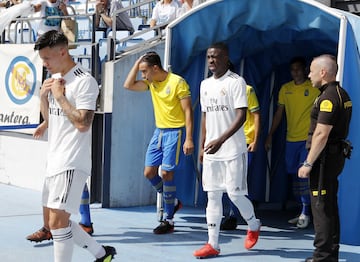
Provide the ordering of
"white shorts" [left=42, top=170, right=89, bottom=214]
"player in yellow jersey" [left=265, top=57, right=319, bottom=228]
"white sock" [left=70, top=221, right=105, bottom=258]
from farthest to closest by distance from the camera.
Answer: "player in yellow jersey" [left=265, top=57, right=319, bottom=228] → "white sock" [left=70, top=221, right=105, bottom=258] → "white shorts" [left=42, top=170, right=89, bottom=214]

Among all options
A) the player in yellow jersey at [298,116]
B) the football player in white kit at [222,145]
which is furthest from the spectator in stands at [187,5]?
the football player in white kit at [222,145]

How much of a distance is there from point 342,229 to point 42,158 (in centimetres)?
448

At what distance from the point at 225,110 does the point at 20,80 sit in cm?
442

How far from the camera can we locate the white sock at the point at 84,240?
5426 millimetres

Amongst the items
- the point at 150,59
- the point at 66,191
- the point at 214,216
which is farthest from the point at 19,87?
the point at 66,191

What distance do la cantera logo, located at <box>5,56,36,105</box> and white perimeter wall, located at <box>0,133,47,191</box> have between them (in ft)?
1.82

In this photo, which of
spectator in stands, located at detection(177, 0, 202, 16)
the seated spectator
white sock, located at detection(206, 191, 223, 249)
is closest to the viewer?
white sock, located at detection(206, 191, 223, 249)

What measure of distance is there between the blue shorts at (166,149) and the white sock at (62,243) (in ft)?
8.32

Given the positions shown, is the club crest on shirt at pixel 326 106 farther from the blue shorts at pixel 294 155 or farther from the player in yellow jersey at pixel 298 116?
the blue shorts at pixel 294 155

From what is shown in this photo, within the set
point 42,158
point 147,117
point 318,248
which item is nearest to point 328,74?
point 318,248

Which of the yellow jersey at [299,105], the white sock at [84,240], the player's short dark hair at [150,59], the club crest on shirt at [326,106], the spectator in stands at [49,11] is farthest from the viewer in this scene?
the spectator in stands at [49,11]

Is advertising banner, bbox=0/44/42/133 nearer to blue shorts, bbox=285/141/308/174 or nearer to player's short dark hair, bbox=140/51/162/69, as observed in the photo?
player's short dark hair, bbox=140/51/162/69

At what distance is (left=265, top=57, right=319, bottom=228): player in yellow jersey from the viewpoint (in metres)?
8.21

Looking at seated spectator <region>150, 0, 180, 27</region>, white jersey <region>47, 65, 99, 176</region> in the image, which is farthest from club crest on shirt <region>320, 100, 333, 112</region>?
seated spectator <region>150, 0, 180, 27</region>
